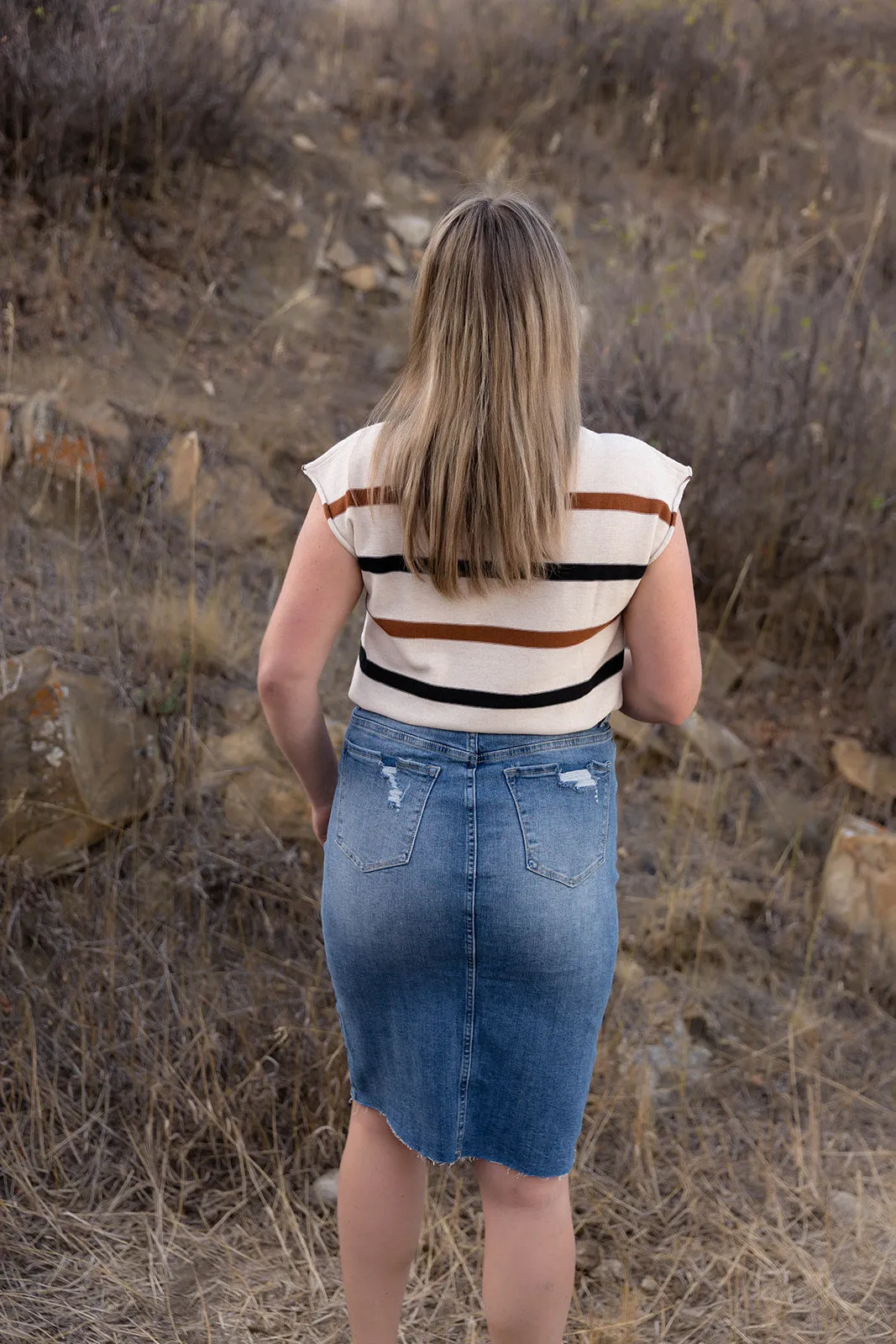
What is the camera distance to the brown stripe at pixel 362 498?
5.08 feet

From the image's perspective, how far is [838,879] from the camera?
12.1 feet

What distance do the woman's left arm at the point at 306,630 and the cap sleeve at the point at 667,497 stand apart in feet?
1.38

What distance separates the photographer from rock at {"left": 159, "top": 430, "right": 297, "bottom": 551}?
4.12 meters

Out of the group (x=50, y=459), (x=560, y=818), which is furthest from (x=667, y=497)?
(x=50, y=459)

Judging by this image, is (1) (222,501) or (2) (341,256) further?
(2) (341,256)

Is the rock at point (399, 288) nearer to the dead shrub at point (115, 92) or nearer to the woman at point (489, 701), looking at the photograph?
the dead shrub at point (115, 92)

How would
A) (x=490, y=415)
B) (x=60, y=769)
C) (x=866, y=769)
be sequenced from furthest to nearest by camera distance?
(x=866, y=769) → (x=60, y=769) → (x=490, y=415)

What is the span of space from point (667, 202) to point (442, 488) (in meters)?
5.57

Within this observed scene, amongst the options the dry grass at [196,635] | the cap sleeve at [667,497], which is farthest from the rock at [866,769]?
the cap sleeve at [667,497]

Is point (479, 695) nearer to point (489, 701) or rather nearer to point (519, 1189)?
point (489, 701)

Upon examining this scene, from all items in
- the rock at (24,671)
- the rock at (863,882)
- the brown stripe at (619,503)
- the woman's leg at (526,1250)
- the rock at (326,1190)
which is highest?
the brown stripe at (619,503)

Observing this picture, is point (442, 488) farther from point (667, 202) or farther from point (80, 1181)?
point (667, 202)

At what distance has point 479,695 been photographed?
1.60m

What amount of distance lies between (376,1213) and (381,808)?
0.72m
